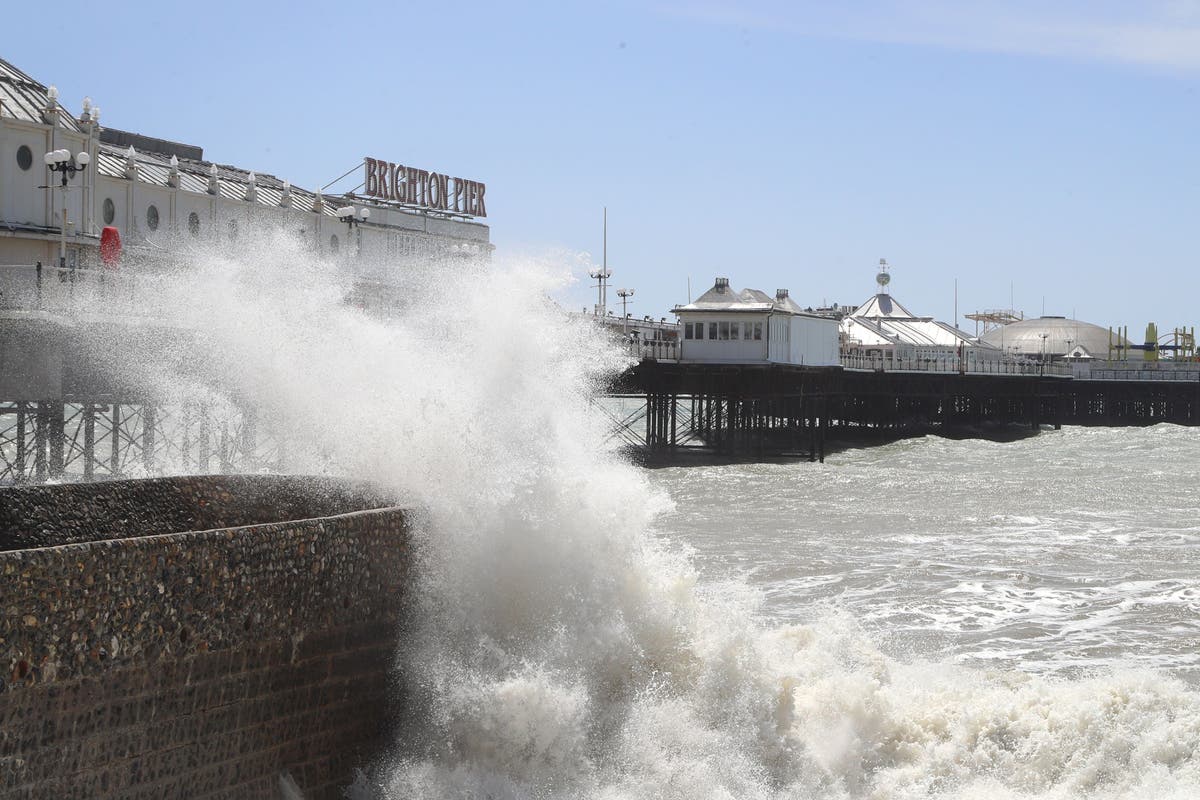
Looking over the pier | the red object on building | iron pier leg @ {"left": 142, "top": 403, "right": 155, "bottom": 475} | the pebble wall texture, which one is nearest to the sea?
the pebble wall texture

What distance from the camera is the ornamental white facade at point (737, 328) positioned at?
5178cm

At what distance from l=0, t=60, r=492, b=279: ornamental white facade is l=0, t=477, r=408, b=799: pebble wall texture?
19836 millimetres

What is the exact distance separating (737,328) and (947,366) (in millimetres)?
29388

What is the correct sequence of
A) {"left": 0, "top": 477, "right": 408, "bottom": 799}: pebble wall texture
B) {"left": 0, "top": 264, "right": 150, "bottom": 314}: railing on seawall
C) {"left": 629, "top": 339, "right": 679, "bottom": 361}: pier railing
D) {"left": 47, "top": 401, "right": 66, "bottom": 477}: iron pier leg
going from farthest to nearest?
{"left": 629, "top": 339, "right": 679, "bottom": 361}: pier railing
{"left": 47, "top": 401, "right": 66, "bottom": 477}: iron pier leg
{"left": 0, "top": 264, "right": 150, "bottom": 314}: railing on seawall
{"left": 0, "top": 477, "right": 408, "bottom": 799}: pebble wall texture

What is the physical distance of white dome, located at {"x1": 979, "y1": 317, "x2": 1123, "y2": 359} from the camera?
406 ft

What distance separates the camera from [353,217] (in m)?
45.9

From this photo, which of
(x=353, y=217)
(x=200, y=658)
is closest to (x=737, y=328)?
(x=353, y=217)

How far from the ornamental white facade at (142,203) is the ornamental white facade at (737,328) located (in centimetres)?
1082

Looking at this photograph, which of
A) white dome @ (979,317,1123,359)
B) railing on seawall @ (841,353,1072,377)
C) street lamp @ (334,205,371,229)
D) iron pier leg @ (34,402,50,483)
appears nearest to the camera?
iron pier leg @ (34,402,50,483)

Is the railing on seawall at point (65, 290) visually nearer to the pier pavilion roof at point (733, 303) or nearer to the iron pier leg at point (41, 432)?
the iron pier leg at point (41, 432)

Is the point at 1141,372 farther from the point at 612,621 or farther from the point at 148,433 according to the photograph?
the point at 612,621

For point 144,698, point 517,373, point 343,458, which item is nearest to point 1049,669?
point 517,373

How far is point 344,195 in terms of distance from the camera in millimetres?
56844

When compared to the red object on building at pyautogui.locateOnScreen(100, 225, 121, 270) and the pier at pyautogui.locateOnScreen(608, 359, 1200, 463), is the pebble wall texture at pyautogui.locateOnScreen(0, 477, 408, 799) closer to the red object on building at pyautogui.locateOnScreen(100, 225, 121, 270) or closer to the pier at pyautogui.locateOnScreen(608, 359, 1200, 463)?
the red object on building at pyautogui.locateOnScreen(100, 225, 121, 270)
